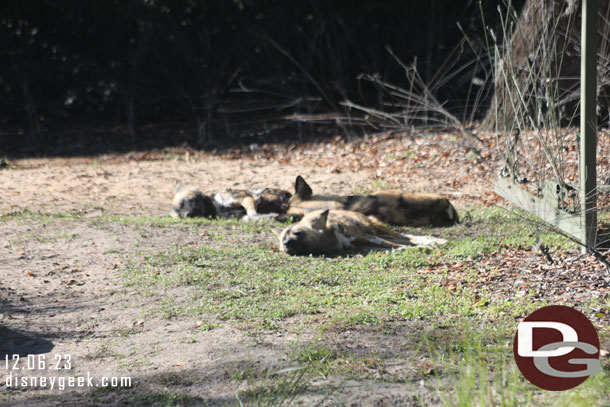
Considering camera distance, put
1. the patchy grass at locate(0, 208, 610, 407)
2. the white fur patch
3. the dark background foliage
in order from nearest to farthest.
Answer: the patchy grass at locate(0, 208, 610, 407) → the white fur patch → the dark background foliage

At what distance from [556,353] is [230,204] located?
625 cm

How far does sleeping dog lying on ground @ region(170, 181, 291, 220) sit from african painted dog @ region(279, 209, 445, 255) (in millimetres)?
1485

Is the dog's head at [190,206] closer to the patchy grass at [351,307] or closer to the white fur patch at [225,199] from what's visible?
the white fur patch at [225,199]

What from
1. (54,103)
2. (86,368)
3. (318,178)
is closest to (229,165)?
(318,178)

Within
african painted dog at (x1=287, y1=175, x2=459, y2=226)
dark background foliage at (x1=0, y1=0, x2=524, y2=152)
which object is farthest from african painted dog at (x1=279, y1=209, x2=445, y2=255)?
dark background foliage at (x1=0, y1=0, x2=524, y2=152)

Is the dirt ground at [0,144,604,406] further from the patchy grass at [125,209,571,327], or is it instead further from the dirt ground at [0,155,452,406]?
the patchy grass at [125,209,571,327]

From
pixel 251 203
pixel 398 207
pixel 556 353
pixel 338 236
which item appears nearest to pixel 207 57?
pixel 251 203

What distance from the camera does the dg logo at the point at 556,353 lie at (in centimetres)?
353

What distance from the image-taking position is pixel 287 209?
9211mm

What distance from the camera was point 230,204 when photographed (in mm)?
9320

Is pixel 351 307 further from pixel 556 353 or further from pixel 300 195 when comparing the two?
pixel 300 195

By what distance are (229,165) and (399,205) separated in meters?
5.32

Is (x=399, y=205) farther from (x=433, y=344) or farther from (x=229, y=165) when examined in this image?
(x=229, y=165)

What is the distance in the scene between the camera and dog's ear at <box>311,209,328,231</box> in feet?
23.4
